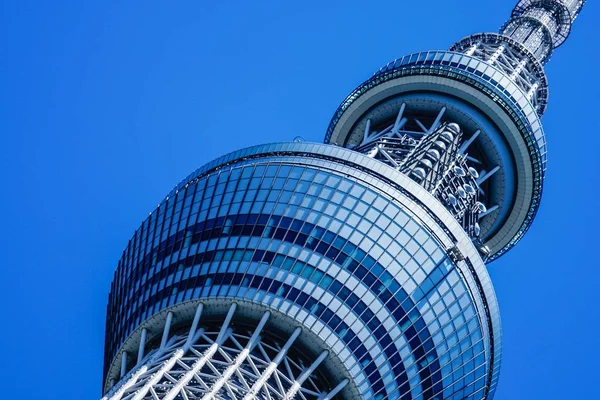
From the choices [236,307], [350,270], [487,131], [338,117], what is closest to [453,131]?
[487,131]

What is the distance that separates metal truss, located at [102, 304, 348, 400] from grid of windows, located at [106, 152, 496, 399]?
79.4 inches

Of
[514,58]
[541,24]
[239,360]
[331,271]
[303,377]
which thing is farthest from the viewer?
[541,24]

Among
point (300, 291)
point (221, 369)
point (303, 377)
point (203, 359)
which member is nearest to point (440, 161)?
point (300, 291)

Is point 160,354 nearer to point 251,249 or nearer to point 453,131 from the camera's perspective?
point 251,249

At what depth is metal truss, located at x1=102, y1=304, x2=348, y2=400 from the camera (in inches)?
1846

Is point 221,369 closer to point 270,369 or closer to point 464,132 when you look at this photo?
point 270,369

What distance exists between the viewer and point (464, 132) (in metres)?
76.4

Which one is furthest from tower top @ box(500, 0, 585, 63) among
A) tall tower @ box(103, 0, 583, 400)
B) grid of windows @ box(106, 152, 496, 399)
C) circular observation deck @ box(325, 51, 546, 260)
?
grid of windows @ box(106, 152, 496, 399)

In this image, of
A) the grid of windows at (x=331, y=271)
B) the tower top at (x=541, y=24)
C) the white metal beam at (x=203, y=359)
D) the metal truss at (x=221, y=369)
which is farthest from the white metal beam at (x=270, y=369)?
the tower top at (x=541, y=24)

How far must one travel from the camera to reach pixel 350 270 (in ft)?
173

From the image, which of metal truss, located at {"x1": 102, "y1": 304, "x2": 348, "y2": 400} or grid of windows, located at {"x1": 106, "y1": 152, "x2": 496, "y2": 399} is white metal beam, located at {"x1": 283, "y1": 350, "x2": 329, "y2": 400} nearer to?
metal truss, located at {"x1": 102, "y1": 304, "x2": 348, "y2": 400}

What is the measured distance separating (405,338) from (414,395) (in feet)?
11.4

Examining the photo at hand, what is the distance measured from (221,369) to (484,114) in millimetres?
36388

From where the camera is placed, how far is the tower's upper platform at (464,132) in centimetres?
7169
